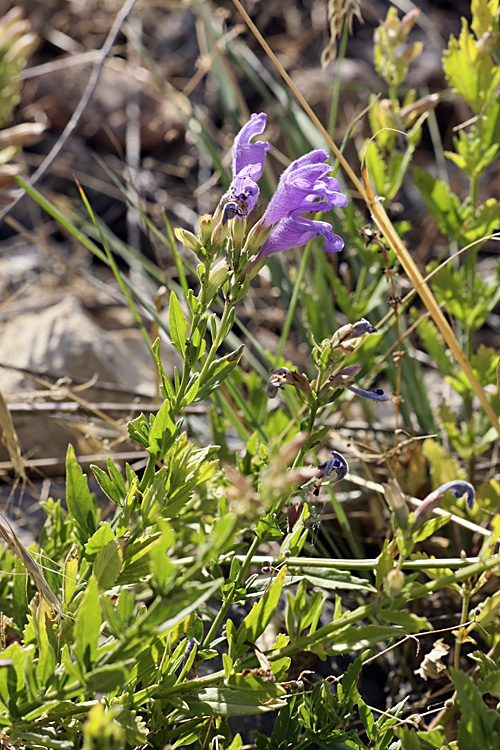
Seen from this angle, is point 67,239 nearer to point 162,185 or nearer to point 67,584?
point 162,185

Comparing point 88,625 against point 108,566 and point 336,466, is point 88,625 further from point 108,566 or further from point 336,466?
point 336,466

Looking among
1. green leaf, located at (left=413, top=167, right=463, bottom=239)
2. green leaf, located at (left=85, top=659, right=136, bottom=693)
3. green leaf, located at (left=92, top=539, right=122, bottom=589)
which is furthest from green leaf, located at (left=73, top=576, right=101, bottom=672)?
green leaf, located at (left=413, top=167, right=463, bottom=239)

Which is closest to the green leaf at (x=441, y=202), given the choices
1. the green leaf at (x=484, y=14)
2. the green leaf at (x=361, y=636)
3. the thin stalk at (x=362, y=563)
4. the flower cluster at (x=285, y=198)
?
the green leaf at (x=484, y=14)

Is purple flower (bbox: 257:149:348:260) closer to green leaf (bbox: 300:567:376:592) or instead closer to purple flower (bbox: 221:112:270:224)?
purple flower (bbox: 221:112:270:224)

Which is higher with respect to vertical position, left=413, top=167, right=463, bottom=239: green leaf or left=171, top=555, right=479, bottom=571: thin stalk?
left=413, top=167, right=463, bottom=239: green leaf

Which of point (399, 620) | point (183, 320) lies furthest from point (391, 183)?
point (399, 620)

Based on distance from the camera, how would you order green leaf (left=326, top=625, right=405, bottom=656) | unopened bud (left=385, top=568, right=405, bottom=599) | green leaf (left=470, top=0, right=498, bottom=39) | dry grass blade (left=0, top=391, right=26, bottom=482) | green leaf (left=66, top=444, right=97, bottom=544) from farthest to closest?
1. green leaf (left=470, top=0, right=498, bottom=39)
2. dry grass blade (left=0, top=391, right=26, bottom=482)
3. green leaf (left=66, top=444, right=97, bottom=544)
4. green leaf (left=326, top=625, right=405, bottom=656)
5. unopened bud (left=385, top=568, right=405, bottom=599)
